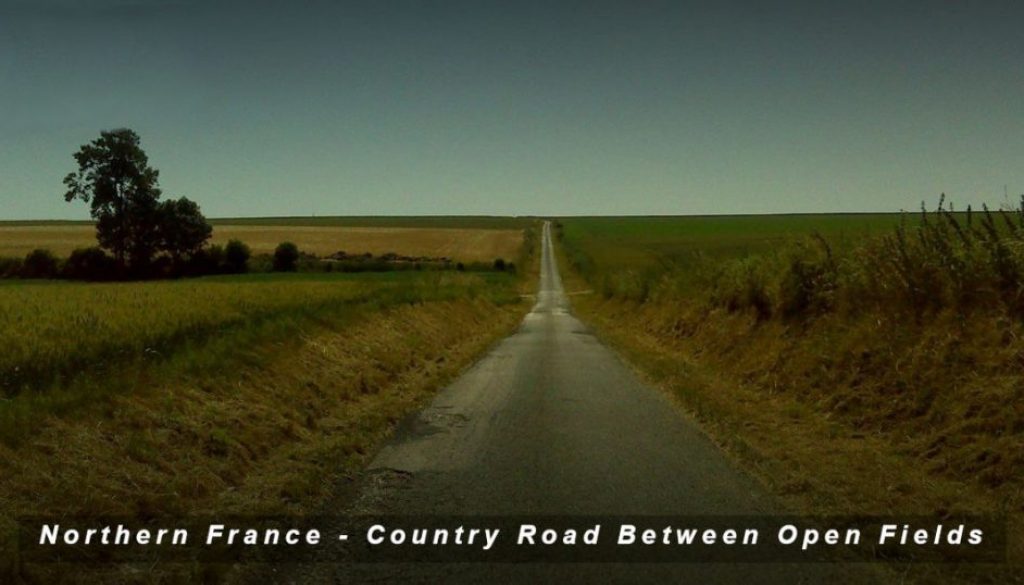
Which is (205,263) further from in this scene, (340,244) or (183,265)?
(340,244)

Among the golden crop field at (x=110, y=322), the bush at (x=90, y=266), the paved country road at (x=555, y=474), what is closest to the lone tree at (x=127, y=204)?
the bush at (x=90, y=266)

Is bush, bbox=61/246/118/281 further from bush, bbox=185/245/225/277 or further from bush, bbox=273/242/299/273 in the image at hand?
bush, bbox=273/242/299/273

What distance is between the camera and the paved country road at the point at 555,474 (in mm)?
5457

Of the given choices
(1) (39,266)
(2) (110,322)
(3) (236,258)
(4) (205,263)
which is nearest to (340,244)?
(3) (236,258)

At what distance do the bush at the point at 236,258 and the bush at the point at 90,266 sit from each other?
793cm

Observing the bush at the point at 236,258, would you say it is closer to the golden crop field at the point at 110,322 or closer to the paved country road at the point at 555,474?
the golden crop field at the point at 110,322

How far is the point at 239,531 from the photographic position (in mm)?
6410

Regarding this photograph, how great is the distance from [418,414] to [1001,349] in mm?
7508

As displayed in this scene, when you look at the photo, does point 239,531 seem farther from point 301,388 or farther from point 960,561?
point 301,388

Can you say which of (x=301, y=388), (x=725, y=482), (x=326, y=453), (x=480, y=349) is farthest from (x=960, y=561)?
(x=480, y=349)

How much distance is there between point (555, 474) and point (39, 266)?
62071 millimetres

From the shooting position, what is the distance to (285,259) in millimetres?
66375

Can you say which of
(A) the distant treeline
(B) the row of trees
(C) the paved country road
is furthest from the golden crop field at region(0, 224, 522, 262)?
(C) the paved country road

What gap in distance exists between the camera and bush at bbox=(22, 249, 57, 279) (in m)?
59.2
